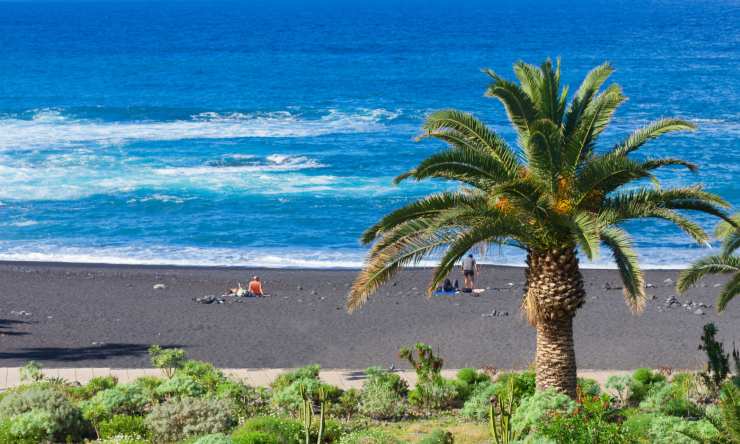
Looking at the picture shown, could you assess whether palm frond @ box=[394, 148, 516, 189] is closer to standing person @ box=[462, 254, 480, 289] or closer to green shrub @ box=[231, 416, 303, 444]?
green shrub @ box=[231, 416, 303, 444]

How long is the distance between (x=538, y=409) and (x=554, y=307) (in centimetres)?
165

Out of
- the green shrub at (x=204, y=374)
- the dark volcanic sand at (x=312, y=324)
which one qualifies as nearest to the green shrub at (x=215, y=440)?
the green shrub at (x=204, y=374)

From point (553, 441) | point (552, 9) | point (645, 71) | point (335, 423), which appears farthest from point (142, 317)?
point (552, 9)

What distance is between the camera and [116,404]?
58.6 ft

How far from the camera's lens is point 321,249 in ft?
128

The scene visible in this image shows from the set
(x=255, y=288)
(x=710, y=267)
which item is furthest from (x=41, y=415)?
(x=255, y=288)

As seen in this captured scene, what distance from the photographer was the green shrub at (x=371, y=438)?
51.1 feet

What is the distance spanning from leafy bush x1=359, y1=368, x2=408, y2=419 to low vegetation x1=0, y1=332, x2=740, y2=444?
0.02 metres

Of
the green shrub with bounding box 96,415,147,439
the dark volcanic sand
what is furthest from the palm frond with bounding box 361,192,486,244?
the dark volcanic sand

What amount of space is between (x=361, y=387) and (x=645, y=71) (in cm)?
6811

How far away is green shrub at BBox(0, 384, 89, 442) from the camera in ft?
53.3

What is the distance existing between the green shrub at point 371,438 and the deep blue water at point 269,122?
20838mm

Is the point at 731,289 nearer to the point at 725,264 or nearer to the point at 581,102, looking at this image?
the point at 725,264

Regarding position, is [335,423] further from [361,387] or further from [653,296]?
[653,296]
